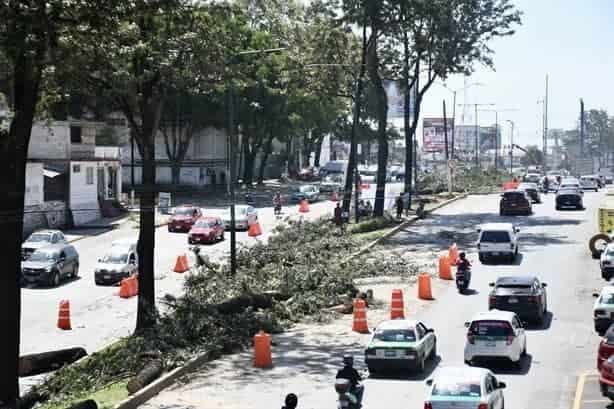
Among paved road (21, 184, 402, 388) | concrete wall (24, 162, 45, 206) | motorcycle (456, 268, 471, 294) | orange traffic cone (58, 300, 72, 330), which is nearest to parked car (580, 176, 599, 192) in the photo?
paved road (21, 184, 402, 388)

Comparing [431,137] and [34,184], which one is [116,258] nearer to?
[34,184]

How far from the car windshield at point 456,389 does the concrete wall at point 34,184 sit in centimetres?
4467

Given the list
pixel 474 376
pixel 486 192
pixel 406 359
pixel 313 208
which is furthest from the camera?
pixel 486 192

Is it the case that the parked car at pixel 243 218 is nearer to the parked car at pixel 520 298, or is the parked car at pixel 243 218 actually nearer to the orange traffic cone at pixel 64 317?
the orange traffic cone at pixel 64 317

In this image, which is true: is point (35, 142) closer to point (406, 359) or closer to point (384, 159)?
point (384, 159)

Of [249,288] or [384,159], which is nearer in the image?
[249,288]

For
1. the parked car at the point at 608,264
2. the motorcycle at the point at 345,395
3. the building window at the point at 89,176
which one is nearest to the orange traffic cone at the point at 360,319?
the parked car at the point at 608,264

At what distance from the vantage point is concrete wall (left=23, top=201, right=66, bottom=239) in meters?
59.7

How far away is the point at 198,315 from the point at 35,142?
38175 mm

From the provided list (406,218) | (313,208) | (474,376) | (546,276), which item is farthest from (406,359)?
(313,208)

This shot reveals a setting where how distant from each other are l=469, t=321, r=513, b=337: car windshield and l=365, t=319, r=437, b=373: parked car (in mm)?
1363

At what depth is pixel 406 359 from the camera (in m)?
25.5

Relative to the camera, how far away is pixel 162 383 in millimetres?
25312

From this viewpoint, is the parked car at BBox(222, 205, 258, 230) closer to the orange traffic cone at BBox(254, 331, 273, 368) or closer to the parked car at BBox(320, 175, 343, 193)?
the parked car at BBox(320, 175, 343, 193)
